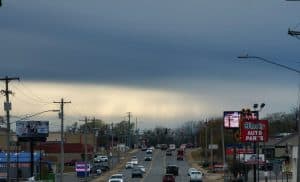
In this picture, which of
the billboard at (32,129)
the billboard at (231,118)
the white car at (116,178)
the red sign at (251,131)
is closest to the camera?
the red sign at (251,131)

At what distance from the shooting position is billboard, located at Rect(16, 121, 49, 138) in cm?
11656

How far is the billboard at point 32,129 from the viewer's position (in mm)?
116562

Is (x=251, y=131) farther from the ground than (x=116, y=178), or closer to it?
farther from the ground

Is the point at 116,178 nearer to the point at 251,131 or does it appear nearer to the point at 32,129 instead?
the point at 251,131

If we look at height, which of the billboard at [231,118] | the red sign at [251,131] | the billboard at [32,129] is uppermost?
the billboard at [231,118]

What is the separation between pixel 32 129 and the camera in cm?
11694

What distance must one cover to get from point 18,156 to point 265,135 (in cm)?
6254

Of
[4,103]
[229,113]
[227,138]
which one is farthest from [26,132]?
[227,138]

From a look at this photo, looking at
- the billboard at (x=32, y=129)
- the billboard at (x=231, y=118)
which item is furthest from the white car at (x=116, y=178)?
the billboard at (x=231, y=118)

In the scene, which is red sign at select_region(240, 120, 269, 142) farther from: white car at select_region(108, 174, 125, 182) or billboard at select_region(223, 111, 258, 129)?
billboard at select_region(223, 111, 258, 129)

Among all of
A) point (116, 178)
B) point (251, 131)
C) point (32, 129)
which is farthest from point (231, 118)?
point (251, 131)

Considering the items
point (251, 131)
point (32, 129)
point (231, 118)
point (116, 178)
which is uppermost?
point (231, 118)

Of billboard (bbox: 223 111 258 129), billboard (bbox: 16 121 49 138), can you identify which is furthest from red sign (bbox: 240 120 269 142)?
billboard (bbox: 223 111 258 129)

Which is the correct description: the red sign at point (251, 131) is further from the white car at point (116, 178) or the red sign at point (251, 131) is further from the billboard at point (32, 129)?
the billboard at point (32, 129)
